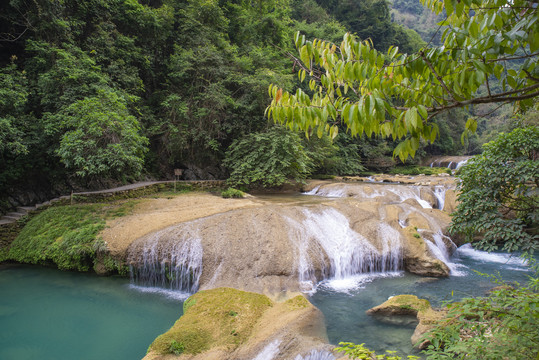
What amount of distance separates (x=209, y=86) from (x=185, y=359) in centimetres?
1391

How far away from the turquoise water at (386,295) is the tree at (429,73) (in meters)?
3.53

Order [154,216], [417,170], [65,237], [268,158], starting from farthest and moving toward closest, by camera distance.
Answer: [417,170] < [268,158] < [154,216] < [65,237]

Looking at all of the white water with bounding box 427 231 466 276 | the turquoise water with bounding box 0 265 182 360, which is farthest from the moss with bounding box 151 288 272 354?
the white water with bounding box 427 231 466 276

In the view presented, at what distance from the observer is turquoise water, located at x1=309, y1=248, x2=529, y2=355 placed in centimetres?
499

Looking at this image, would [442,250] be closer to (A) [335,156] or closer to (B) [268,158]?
(B) [268,158]

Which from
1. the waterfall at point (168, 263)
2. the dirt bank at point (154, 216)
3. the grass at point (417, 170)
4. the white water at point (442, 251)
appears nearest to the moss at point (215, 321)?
the waterfall at point (168, 263)

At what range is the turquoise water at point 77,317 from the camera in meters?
5.06

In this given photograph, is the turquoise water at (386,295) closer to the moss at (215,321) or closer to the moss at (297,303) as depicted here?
the moss at (297,303)

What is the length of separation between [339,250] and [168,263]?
470 cm

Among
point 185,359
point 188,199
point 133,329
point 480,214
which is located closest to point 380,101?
point 185,359

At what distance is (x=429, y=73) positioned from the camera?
2365mm

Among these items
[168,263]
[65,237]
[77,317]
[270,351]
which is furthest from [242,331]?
[65,237]

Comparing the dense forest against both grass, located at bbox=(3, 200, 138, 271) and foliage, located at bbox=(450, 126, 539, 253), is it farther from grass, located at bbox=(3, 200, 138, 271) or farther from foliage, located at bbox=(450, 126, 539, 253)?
foliage, located at bbox=(450, 126, 539, 253)

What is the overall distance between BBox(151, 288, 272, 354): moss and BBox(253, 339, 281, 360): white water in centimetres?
42
